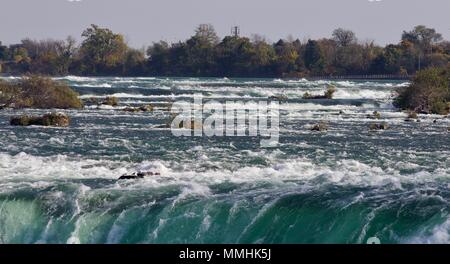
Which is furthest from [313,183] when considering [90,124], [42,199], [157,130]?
[90,124]

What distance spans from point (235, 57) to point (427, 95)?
4041 inches

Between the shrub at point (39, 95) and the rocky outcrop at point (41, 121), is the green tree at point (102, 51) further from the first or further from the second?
the rocky outcrop at point (41, 121)

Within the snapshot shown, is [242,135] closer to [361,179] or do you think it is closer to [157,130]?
[157,130]

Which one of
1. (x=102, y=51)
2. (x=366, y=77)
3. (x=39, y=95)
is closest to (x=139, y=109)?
(x=39, y=95)

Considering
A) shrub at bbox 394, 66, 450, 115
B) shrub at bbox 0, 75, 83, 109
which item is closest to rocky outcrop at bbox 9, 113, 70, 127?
shrub at bbox 0, 75, 83, 109

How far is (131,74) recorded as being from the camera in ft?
563

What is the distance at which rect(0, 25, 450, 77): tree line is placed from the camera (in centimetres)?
15475

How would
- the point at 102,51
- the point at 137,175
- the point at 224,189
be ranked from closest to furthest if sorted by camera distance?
the point at 224,189 → the point at 137,175 → the point at 102,51

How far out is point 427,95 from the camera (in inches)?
2482

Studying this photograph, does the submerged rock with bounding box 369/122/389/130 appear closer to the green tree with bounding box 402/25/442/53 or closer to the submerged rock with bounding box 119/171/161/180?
the submerged rock with bounding box 119/171/161/180

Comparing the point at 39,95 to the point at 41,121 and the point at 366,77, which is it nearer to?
the point at 41,121

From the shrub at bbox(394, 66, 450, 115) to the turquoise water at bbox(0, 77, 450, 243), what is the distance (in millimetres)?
19200

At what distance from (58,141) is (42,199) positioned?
586 inches

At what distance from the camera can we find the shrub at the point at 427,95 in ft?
202
